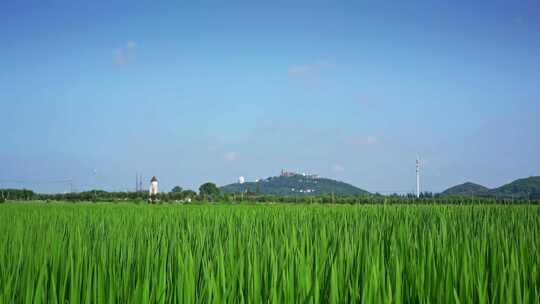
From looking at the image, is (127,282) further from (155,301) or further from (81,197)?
(81,197)

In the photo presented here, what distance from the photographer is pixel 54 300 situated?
1685mm

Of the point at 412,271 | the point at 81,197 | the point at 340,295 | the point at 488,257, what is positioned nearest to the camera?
the point at 340,295

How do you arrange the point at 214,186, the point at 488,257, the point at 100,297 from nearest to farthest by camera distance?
the point at 100,297
the point at 488,257
the point at 214,186

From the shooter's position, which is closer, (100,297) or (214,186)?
(100,297)

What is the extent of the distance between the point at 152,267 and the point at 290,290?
863 millimetres

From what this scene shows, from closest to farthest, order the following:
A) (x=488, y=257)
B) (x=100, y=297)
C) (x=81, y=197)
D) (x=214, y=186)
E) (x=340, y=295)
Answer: (x=100, y=297)
(x=340, y=295)
(x=488, y=257)
(x=81, y=197)
(x=214, y=186)

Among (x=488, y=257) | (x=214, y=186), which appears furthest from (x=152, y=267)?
(x=214, y=186)

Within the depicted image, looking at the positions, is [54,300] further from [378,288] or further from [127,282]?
[378,288]

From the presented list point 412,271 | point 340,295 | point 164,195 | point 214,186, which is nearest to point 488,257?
point 412,271

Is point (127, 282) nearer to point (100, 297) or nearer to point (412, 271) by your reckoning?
point (100, 297)

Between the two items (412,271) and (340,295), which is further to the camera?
(412,271)

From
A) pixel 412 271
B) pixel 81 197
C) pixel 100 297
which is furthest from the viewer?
pixel 81 197

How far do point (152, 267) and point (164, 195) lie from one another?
115 feet

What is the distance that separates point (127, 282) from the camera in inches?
75.0
